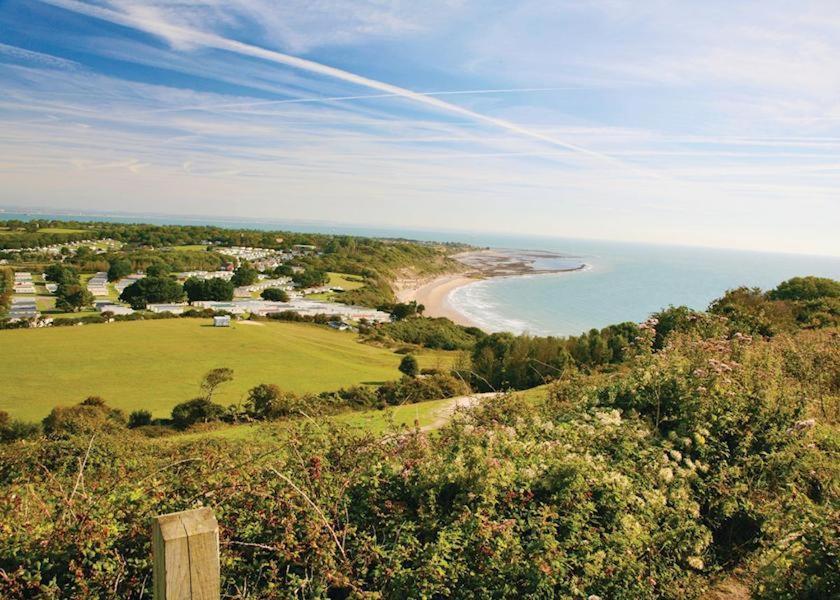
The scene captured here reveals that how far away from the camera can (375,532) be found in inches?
129

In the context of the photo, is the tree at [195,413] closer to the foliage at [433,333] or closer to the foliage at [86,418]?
the foliage at [86,418]

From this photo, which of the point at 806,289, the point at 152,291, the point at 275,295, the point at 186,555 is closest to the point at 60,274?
the point at 152,291

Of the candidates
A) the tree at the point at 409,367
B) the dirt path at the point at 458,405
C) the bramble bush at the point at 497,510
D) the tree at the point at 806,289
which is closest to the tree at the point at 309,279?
the tree at the point at 409,367

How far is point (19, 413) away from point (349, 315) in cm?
3701

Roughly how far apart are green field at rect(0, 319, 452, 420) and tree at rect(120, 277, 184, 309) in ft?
61.3

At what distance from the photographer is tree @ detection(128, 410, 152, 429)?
20548 mm

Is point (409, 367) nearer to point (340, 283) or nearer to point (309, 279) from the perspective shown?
point (309, 279)

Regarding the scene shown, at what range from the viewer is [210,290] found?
63.8m

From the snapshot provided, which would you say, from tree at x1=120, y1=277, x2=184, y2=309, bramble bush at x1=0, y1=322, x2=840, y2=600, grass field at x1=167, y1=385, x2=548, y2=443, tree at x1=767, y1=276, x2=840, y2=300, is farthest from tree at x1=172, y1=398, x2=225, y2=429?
tree at x1=120, y1=277, x2=184, y2=309

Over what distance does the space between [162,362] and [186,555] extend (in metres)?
33.7

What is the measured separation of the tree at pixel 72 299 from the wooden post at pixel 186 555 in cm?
5929

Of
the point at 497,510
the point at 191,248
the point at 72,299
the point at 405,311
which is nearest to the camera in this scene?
the point at 497,510

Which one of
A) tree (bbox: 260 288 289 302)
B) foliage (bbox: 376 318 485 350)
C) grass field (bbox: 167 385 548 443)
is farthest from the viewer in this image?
tree (bbox: 260 288 289 302)

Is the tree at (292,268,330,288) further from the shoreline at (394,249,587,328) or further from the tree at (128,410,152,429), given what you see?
the tree at (128,410,152,429)
